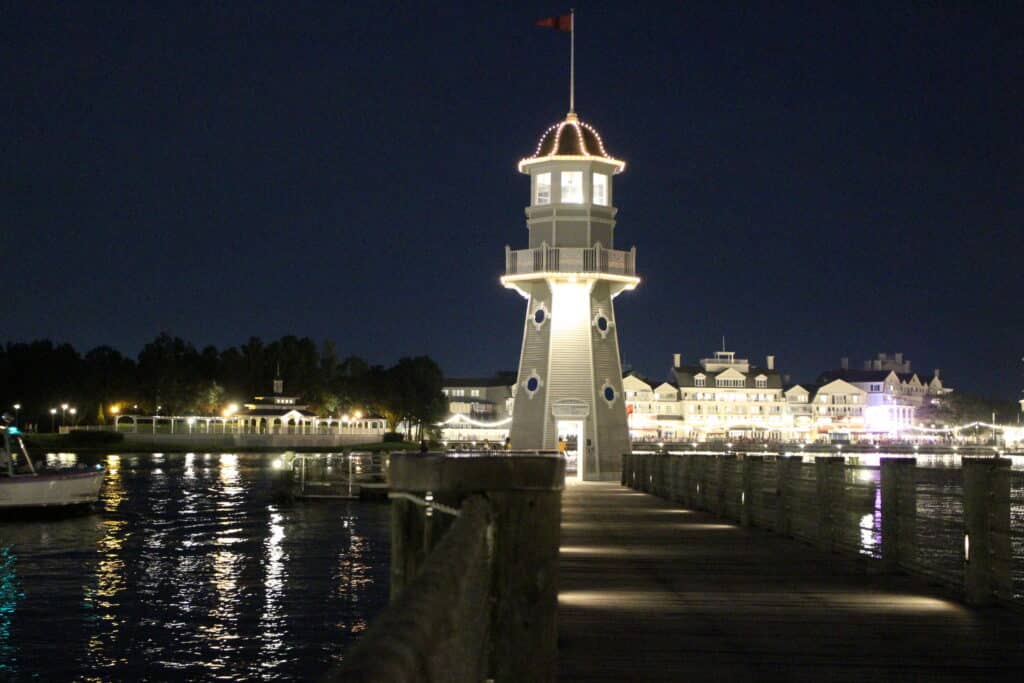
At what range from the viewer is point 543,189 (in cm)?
4612

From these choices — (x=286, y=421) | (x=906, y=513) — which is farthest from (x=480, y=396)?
(x=906, y=513)

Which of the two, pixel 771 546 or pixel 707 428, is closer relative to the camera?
pixel 771 546

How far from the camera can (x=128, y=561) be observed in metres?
31.7

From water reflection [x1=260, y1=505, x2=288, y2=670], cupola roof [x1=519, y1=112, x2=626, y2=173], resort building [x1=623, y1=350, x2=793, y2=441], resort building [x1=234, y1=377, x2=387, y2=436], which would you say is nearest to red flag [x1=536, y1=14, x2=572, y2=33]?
cupola roof [x1=519, y1=112, x2=626, y2=173]

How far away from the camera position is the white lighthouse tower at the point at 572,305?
1758 inches

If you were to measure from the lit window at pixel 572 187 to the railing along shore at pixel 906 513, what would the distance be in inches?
928

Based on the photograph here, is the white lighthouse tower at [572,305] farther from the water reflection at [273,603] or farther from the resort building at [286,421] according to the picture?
the resort building at [286,421]

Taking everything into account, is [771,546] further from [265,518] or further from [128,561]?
[265,518]

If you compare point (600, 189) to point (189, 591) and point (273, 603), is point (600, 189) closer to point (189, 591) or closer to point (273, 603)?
point (189, 591)

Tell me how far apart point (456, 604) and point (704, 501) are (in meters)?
23.9

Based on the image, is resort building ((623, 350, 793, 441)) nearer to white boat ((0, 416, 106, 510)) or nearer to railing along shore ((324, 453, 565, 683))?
white boat ((0, 416, 106, 510))

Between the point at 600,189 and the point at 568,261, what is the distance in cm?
331

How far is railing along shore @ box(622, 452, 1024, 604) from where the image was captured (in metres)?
10.9

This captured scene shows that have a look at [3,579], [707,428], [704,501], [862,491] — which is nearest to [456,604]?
[862,491]
